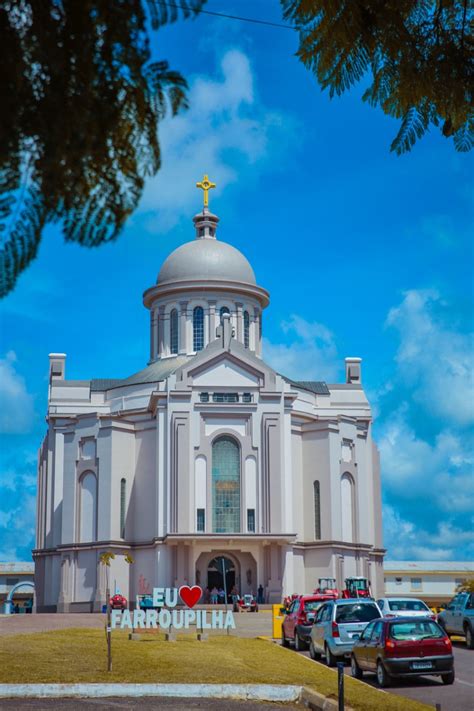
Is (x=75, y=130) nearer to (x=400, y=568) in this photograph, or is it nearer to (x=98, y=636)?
(x=98, y=636)

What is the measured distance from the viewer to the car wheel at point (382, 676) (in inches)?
869

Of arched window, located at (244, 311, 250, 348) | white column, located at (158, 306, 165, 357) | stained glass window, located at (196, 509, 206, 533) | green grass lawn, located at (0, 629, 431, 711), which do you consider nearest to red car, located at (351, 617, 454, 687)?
green grass lawn, located at (0, 629, 431, 711)

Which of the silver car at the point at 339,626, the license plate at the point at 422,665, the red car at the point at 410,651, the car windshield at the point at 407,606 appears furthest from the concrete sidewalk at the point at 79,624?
the license plate at the point at 422,665

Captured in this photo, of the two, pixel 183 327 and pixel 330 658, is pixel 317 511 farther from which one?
pixel 330 658

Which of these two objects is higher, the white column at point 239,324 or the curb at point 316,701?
Result: the white column at point 239,324

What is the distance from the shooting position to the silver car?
1037 inches

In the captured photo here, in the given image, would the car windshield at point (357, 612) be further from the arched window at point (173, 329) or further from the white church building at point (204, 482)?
the arched window at point (173, 329)

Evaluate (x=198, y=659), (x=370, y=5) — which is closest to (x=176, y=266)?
(x=198, y=659)

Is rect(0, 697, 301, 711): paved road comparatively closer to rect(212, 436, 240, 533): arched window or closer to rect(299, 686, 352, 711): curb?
rect(299, 686, 352, 711): curb

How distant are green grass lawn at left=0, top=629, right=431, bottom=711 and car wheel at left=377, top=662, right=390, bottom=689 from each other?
28.9 inches

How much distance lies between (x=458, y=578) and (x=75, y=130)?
96430 millimetres

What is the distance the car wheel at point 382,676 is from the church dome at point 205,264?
50.4 meters

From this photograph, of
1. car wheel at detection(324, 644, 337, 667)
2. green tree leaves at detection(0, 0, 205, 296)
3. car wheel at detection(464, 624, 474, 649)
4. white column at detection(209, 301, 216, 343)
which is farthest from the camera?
white column at detection(209, 301, 216, 343)

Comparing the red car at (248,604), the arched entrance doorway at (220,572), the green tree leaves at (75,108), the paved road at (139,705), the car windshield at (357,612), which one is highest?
the green tree leaves at (75,108)
